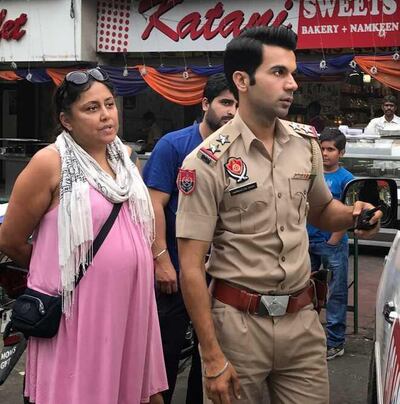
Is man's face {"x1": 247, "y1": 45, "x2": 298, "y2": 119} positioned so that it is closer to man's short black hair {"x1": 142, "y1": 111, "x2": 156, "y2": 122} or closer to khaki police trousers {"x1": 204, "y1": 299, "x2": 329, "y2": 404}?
khaki police trousers {"x1": 204, "y1": 299, "x2": 329, "y2": 404}

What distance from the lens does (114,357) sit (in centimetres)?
244

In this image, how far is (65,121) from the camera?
2.58 m

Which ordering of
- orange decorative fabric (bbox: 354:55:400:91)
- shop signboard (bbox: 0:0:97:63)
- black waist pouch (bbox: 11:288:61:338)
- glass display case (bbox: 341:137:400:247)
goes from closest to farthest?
black waist pouch (bbox: 11:288:61:338) < glass display case (bbox: 341:137:400:247) < orange decorative fabric (bbox: 354:55:400:91) < shop signboard (bbox: 0:0:97:63)

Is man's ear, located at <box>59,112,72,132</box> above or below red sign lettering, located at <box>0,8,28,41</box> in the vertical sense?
below

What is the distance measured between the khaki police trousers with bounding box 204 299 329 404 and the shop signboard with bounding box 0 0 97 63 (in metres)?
12.4

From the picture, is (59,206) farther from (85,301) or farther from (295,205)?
(295,205)

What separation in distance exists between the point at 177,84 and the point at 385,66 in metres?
3.90

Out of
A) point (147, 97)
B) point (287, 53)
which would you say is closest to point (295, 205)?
point (287, 53)

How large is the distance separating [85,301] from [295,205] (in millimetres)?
830

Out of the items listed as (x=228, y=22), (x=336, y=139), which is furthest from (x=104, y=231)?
(x=228, y=22)

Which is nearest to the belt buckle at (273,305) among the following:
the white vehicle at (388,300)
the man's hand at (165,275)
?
the white vehicle at (388,300)

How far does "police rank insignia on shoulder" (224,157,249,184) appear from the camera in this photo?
89.0 inches

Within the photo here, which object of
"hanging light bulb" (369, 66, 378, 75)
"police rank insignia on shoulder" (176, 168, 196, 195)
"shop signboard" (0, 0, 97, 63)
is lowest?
"police rank insignia on shoulder" (176, 168, 196, 195)

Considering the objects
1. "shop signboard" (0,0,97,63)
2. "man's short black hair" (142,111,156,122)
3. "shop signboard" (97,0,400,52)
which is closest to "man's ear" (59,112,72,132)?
"shop signboard" (97,0,400,52)
